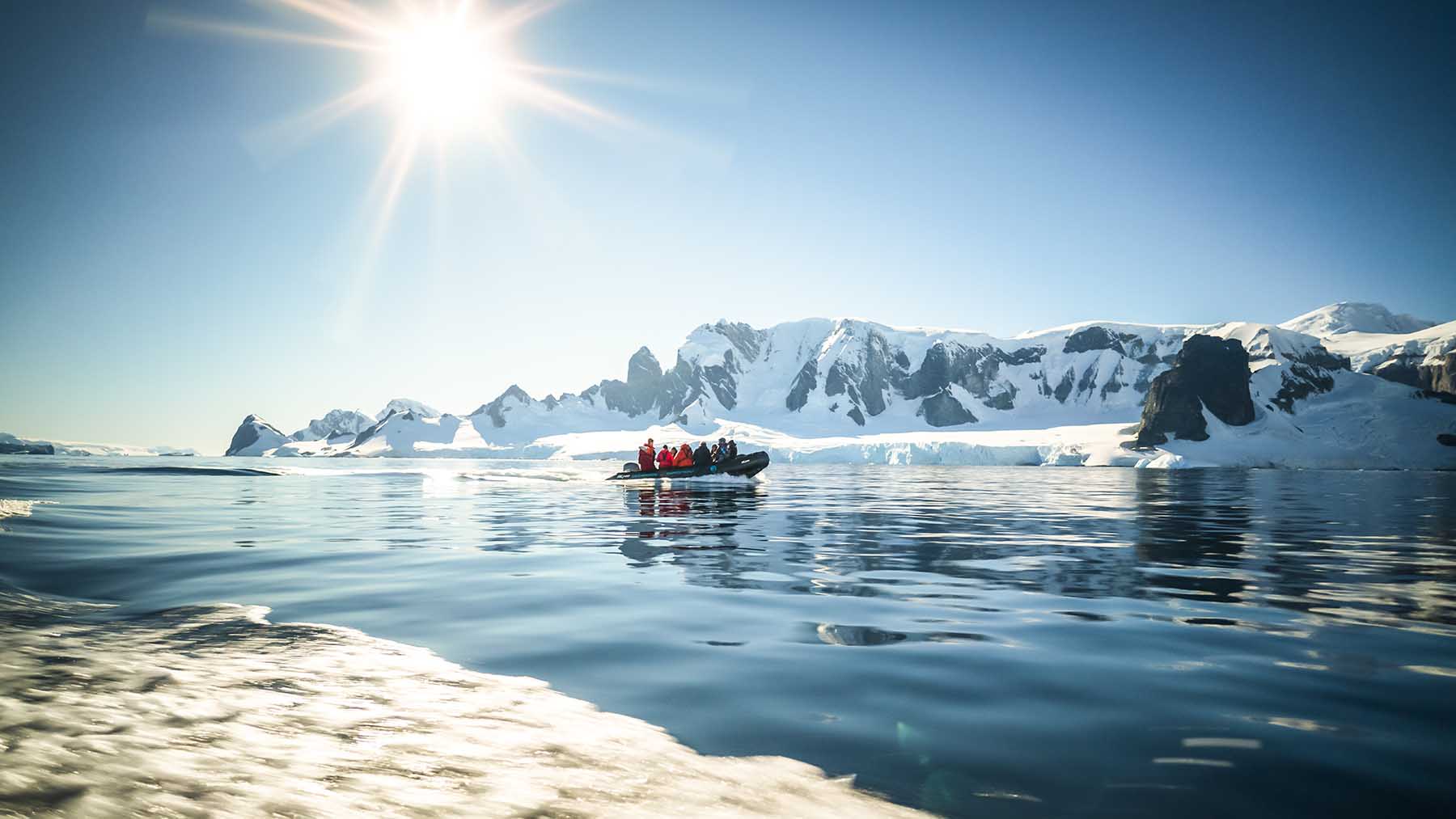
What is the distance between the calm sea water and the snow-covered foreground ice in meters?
0.44

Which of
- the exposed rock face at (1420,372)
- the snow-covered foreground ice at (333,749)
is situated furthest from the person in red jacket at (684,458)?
the exposed rock face at (1420,372)

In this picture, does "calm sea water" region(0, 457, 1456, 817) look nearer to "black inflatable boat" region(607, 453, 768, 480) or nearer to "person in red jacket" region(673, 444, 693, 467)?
"black inflatable boat" region(607, 453, 768, 480)

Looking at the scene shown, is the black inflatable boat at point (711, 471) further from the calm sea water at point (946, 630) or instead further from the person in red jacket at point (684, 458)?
the calm sea water at point (946, 630)

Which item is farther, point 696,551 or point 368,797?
point 696,551

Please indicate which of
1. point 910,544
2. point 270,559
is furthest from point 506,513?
point 910,544

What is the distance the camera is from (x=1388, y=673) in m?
5.46

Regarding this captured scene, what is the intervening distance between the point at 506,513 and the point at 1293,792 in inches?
829

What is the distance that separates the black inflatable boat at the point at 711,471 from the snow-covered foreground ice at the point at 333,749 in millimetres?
34657

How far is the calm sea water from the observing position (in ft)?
12.1

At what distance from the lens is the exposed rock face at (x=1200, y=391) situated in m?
129

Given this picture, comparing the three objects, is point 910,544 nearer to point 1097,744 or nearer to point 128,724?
point 1097,744

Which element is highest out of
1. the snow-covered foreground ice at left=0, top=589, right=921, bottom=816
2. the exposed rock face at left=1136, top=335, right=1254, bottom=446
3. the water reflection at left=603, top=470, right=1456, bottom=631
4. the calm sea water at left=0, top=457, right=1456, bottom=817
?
the exposed rock face at left=1136, top=335, right=1254, bottom=446

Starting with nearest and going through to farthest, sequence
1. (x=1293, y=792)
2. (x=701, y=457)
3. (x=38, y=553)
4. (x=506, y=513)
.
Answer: (x=1293, y=792) → (x=38, y=553) → (x=506, y=513) → (x=701, y=457)

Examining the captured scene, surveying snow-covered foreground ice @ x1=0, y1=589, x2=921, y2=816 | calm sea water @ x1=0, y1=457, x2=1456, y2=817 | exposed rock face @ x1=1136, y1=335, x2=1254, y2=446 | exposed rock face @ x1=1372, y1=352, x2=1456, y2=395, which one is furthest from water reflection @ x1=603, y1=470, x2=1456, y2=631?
exposed rock face @ x1=1372, y1=352, x2=1456, y2=395
